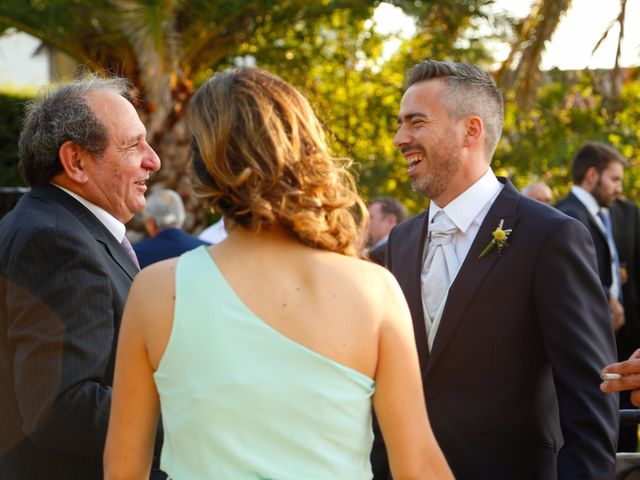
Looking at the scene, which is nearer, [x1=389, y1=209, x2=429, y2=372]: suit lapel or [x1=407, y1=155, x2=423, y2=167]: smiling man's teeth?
[x1=389, y1=209, x2=429, y2=372]: suit lapel

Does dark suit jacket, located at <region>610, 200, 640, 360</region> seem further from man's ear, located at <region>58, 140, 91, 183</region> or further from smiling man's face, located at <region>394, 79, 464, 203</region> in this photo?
man's ear, located at <region>58, 140, 91, 183</region>

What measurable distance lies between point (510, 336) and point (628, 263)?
4971mm

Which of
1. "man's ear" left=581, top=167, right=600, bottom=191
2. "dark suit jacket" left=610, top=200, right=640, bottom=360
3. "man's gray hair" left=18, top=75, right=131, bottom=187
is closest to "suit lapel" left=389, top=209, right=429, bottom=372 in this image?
"man's gray hair" left=18, top=75, right=131, bottom=187

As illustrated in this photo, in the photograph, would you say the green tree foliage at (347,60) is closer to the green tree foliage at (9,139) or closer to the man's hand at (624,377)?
the green tree foliage at (9,139)

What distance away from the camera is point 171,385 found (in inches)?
78.9

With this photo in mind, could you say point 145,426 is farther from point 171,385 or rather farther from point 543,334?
point 543,334

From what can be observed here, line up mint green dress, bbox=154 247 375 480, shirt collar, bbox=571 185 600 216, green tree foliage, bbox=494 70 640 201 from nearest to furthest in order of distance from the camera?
mint green dress, bbox=154 247 375 480
shirt collar, bbox=571 185 600 216
green tree foliage, bbox=494 70 640 201

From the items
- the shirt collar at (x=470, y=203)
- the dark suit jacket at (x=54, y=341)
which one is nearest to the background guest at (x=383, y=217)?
the shirt collar at (x=470, y=203)

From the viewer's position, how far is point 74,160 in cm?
310

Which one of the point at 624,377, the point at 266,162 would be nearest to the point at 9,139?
the point at 624,377

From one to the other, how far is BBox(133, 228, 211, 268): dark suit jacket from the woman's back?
4.75 m

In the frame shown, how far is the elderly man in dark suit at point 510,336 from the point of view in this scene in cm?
285

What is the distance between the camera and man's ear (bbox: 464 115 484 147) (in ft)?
11.2

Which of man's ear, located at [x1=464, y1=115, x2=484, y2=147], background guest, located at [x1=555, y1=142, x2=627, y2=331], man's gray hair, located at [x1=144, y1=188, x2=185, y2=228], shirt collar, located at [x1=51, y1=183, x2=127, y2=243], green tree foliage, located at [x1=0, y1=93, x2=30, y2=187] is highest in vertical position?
man's ear, located at [x1=464, y1=115, x2=484, y2=147]
